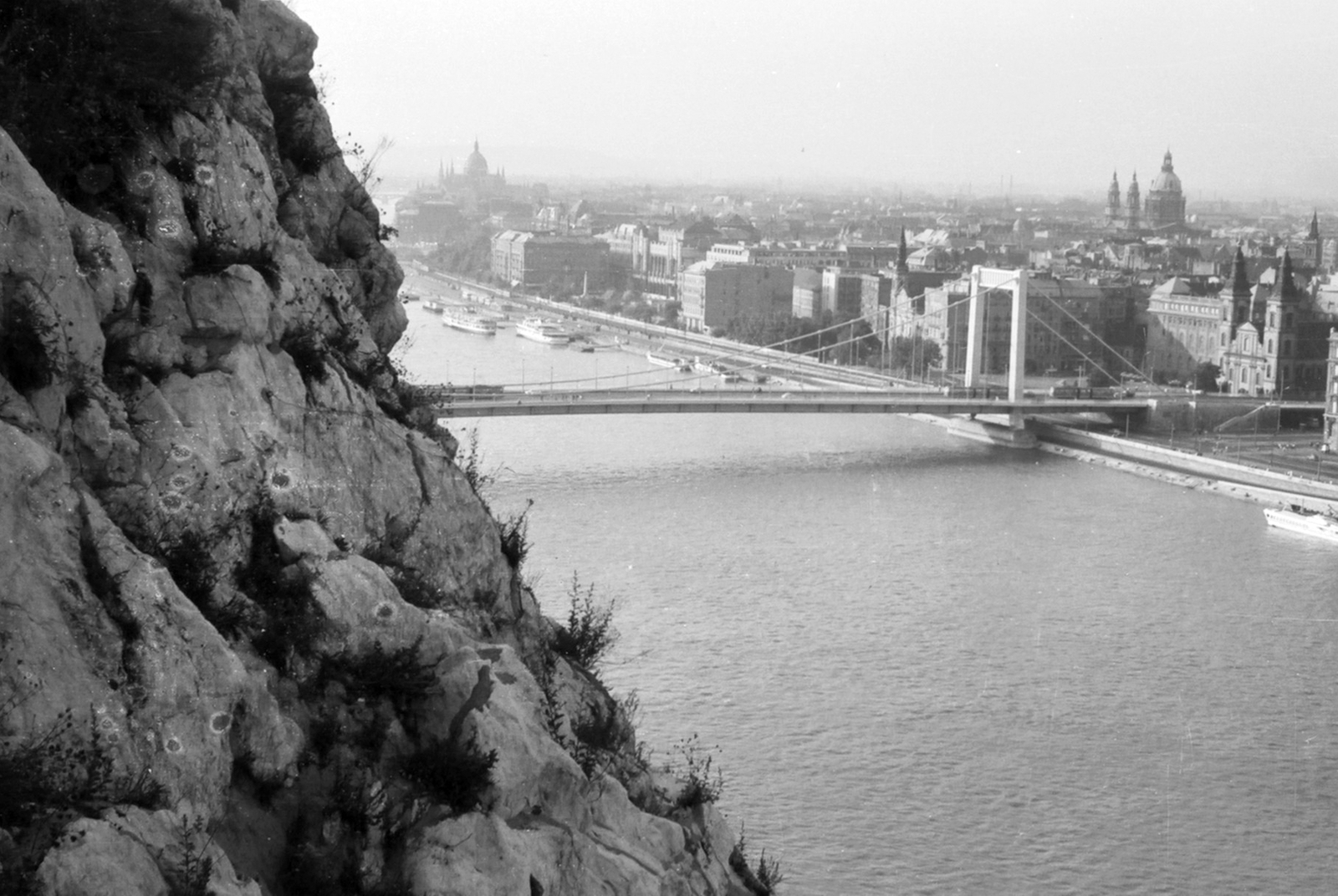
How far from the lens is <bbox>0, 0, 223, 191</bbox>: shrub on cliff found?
169cm

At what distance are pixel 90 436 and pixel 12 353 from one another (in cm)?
11

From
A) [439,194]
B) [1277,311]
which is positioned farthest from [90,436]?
[439,194]

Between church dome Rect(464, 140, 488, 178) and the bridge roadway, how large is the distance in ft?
111

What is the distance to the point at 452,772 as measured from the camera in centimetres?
166

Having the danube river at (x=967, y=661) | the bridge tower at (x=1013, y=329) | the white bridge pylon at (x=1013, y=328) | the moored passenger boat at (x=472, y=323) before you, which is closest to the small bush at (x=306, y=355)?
the danube river at (x=967, y=661)

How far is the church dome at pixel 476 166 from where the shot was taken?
46312 millimetres

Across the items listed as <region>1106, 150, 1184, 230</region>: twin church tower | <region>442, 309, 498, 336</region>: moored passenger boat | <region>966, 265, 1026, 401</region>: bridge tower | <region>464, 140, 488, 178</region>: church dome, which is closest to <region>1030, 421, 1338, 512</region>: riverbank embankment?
<region>966, 265, 1026, 401</region>: bridge tower

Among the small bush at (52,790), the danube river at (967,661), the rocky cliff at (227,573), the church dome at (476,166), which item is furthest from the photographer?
the church dome at (476,166)

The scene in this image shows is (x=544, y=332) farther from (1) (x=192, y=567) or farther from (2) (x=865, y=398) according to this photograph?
(1) (x=192, y=567)

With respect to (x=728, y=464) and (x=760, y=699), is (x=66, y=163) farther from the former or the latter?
(x=728, y=464)

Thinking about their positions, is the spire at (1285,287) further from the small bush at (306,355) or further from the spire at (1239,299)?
the small bush at (306,355)

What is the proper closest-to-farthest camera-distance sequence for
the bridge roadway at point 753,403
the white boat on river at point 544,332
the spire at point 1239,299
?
the bridge roadway at point 753,403
the spire at point 1239,299
the white boat on river at point 544,332

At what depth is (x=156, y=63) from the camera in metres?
1.86

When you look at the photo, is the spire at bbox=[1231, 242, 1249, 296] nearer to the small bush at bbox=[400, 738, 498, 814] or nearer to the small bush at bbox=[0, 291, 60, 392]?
the small bush at bbox=[400, 738, 498, 814]
